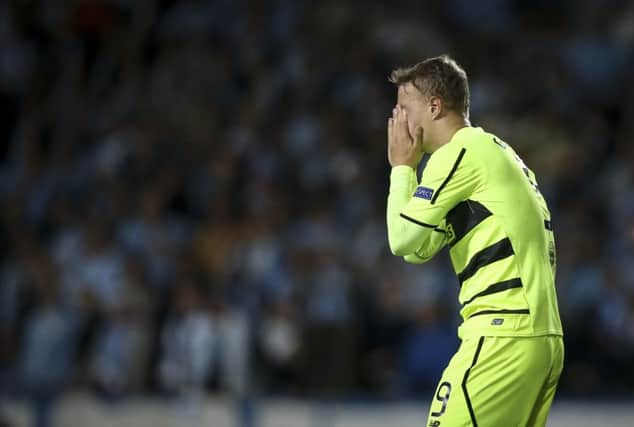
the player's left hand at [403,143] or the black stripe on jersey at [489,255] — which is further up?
the player's left hand at [403,143]

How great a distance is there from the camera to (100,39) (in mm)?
14648

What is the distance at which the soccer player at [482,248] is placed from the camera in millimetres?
4484

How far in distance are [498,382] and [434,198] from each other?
2.46 feet

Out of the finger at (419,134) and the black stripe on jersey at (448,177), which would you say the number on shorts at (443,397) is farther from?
the finger at (419,134)

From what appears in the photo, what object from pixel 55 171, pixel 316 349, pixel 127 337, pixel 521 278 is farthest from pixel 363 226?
pixel 521 278

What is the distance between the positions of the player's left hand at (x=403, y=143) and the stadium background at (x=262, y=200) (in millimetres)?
4671

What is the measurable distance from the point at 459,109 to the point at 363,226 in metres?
6.10

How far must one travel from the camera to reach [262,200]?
11.3m

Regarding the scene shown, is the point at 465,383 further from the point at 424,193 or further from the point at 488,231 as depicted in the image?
the point at 424,193

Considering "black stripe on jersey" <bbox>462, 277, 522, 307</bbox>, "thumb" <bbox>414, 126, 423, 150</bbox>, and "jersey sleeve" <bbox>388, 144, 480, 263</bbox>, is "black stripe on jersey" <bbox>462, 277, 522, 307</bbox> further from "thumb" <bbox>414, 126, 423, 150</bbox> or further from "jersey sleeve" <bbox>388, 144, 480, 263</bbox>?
"thumb" <bbox>414, 126, 423, 150</bbox>

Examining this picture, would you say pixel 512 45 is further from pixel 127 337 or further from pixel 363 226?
pixel 127 337

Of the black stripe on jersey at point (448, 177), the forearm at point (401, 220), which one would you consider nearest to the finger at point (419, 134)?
the forearm at point (401, 220)

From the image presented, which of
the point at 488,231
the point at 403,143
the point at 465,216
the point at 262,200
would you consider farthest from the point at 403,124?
the point at 262,200

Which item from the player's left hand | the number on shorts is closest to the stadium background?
the player's left hand
